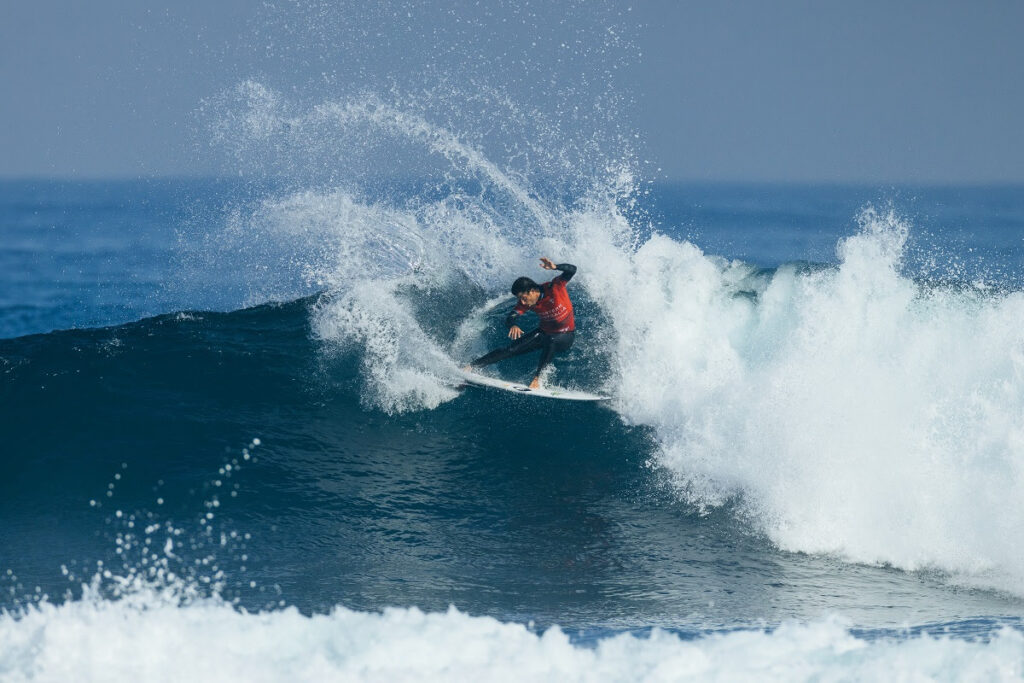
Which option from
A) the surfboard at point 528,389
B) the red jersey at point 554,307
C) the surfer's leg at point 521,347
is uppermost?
the red jersey at point 554,307

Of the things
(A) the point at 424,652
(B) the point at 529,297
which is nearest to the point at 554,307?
(B) the point at 529,297

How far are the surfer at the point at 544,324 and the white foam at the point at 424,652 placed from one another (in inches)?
177

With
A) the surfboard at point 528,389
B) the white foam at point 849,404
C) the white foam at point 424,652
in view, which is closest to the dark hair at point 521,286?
the surfboard at point 528,389

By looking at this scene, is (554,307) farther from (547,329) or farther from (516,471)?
(516,471)

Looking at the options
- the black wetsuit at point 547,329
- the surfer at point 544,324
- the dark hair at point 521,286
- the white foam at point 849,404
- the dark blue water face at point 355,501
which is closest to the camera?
the dark blue water face at point 355,501

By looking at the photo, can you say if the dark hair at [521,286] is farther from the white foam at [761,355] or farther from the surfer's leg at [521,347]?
the white foam at [761,355]

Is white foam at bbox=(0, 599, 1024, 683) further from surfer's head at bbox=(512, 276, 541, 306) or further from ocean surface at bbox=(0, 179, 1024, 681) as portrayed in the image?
surfer's head at bbox=(512, 276, 541, 306)

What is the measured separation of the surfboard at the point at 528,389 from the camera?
9.78 metres

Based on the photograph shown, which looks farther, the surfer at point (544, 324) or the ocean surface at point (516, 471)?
the surfer at point (544, 324)

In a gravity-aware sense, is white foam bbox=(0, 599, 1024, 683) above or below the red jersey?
below

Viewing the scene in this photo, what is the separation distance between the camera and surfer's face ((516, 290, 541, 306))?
9.39 meters

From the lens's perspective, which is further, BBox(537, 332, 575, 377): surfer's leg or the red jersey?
BBox(537, 332, 575, 377): surfer's leg

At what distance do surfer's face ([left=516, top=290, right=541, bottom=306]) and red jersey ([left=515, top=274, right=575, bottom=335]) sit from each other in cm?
11

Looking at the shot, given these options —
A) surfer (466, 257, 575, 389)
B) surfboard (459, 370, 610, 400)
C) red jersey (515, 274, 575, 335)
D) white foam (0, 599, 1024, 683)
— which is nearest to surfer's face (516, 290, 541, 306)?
surfer (466, 257, 575, 389)
